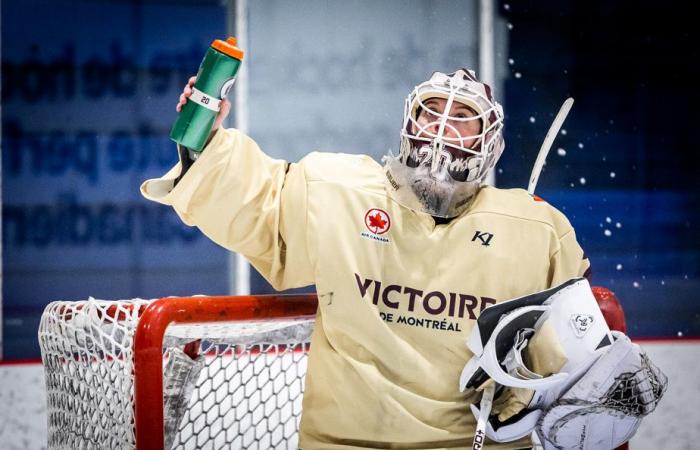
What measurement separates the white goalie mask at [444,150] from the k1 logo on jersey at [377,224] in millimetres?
40

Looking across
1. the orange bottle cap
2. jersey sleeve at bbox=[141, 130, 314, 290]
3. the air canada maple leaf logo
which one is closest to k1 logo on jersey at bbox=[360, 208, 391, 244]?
the air canada maple leaf logo

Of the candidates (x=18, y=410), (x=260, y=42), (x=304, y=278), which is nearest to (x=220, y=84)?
(x=304, y=278)

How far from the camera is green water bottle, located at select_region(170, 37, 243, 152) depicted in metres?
1.39

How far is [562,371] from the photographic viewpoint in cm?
149

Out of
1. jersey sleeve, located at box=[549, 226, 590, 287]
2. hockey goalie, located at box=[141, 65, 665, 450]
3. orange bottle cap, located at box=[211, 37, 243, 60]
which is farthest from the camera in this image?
jersey sleeve, located at box=[549, 226, 590, 287]

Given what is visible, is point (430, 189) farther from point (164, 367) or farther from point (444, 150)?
point (164, 367)

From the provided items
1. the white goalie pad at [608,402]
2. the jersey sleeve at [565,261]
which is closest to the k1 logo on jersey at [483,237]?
the jersey sleeve at [565,261]

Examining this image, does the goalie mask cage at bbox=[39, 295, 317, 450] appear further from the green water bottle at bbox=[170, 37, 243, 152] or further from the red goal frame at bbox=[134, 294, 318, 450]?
the green water bottle at bbox=[170, 37, 243, 152]

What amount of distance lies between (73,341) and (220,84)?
575 mm

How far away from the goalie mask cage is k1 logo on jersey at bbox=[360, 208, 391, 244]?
0.80 ft

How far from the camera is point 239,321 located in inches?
65.9

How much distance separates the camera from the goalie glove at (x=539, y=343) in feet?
4.78

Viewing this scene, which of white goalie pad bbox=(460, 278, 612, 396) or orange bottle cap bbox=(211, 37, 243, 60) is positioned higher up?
orange bottle cap bbox=(211, 37, 243, 60)

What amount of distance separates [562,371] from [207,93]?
0.74 meters
